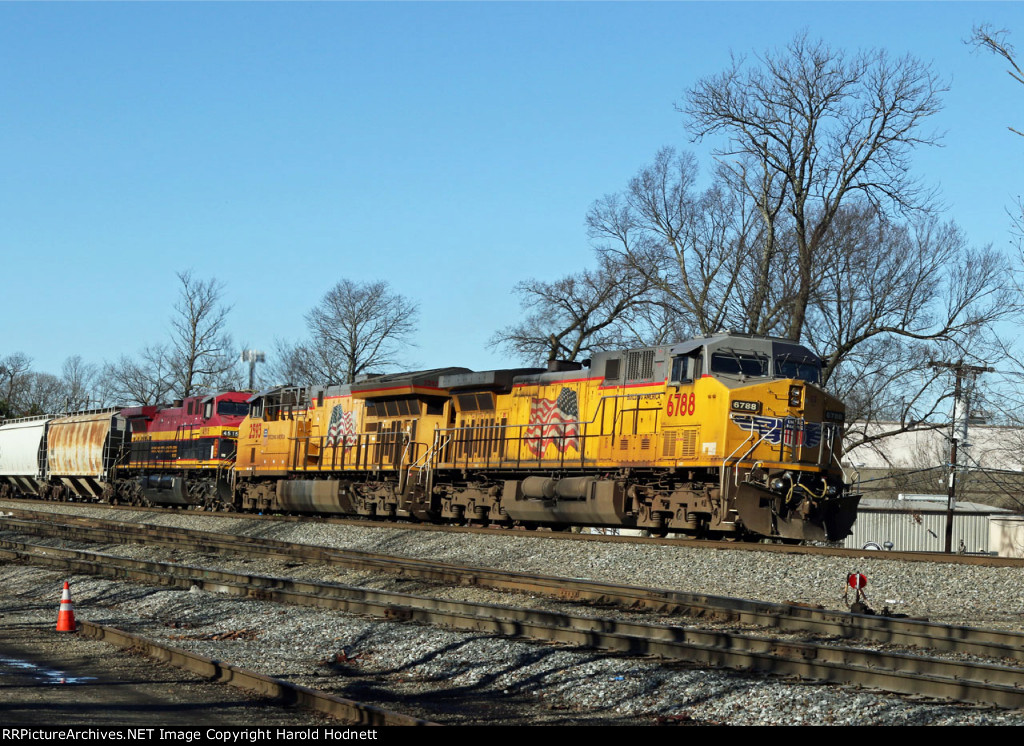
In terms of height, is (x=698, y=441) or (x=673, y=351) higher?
(x=673, y=351)

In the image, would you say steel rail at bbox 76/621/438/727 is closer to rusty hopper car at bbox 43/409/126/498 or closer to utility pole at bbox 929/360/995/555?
utility pole at bbox 929/360/995/555

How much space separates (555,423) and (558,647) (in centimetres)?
1229

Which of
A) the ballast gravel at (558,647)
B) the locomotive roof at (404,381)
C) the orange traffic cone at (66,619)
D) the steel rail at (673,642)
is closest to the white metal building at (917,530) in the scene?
the locomotive roof at (404,381)

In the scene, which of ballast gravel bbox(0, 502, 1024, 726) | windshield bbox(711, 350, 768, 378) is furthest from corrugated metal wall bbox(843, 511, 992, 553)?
ballast gravel bbox(0, 502, 1024, 726)

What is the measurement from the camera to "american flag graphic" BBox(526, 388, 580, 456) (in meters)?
22.1

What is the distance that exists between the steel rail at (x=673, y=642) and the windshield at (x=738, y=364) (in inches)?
299

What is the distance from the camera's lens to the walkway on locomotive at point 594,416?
18797 millimetres

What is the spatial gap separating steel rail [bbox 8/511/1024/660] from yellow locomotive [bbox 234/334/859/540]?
3949 millimetres

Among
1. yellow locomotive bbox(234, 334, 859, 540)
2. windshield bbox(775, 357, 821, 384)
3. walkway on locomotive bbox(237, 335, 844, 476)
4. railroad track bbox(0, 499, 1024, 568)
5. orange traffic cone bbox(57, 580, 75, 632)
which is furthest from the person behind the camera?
windshield bbox(775, 357, 821, 384)

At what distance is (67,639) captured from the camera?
11711 mm

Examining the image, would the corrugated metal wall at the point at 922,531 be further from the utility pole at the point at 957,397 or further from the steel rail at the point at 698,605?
the steel rail at the point at 698,605
